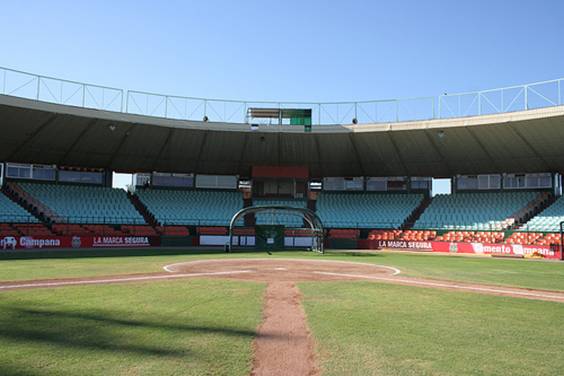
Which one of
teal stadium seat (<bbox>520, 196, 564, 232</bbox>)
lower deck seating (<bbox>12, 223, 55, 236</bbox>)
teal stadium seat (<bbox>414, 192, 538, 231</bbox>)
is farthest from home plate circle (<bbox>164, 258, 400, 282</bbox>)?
teal stadium seat (<bbox>414, 192, 538, 231</bbox>)

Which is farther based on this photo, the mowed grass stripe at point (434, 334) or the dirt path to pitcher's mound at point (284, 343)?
Result: the mowed grass stripe at point (434, 334)

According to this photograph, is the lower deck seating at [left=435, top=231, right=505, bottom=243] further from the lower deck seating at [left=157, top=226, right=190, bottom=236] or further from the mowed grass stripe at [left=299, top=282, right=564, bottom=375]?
the mowed grass stripe at [left=299, top=282, right=564, bottom=375]

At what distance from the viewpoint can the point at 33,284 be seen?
18.3m

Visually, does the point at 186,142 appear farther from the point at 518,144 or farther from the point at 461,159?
the point at 518,144

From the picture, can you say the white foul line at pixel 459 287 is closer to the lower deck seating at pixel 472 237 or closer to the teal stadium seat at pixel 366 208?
the lower deck seating at pixel 472 237

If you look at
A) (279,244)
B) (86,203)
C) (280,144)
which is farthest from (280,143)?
(86,203)

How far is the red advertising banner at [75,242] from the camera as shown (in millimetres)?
42375

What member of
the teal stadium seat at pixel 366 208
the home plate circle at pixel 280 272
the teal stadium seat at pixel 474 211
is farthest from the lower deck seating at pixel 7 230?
the teal stadium seat at pixel 474 211

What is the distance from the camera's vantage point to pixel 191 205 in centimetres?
5888

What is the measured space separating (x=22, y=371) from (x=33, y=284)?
A: 11.9 meters

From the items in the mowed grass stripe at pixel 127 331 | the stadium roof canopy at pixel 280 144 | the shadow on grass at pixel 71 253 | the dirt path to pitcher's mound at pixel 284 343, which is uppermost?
the stadium roof canopy at pixel 280 144

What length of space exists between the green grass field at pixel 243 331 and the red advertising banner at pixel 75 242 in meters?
30.0

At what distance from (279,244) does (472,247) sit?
2106 centimetres

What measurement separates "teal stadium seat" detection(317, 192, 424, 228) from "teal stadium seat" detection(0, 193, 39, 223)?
34.0m
